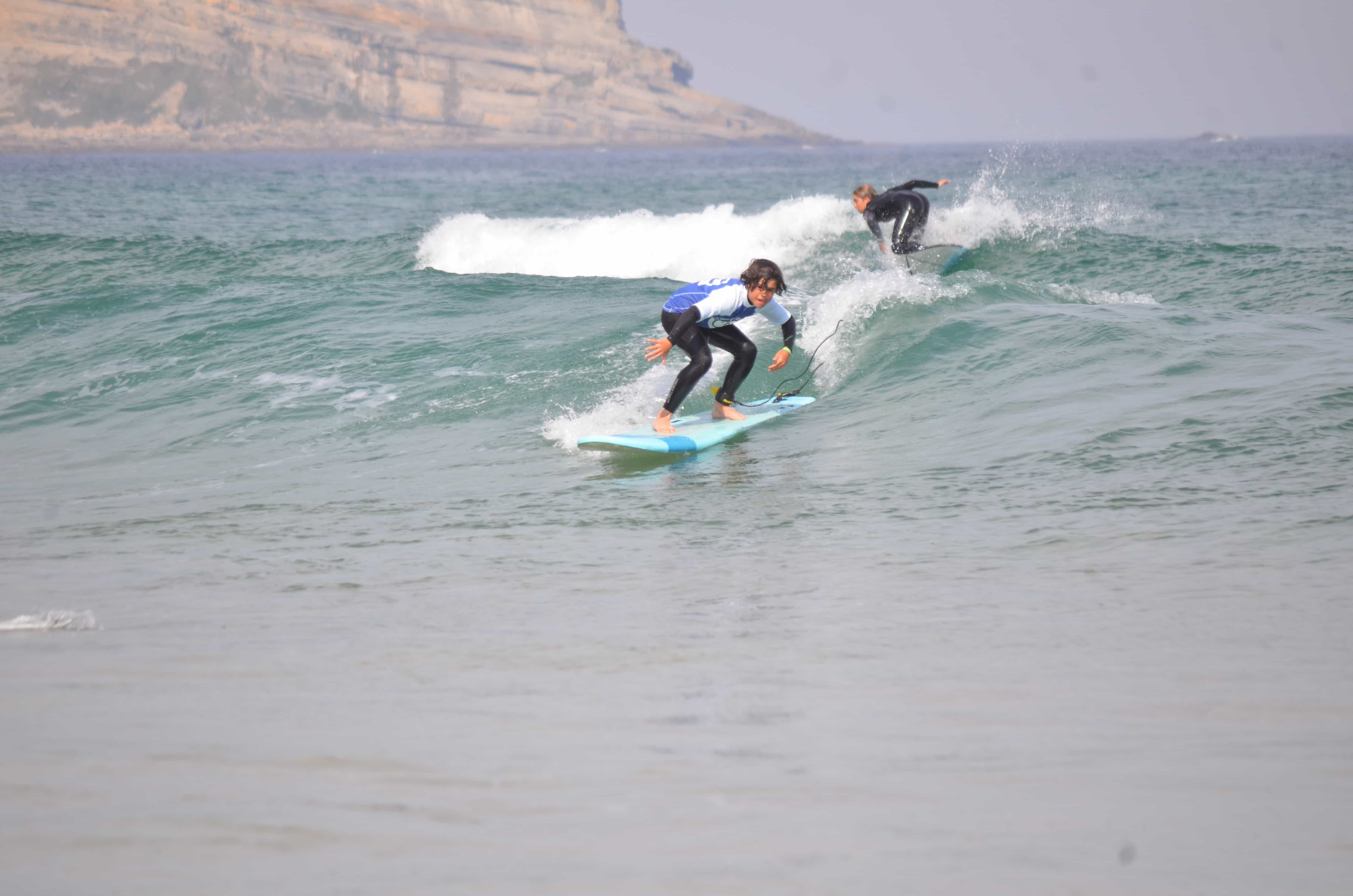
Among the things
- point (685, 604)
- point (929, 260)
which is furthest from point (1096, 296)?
point (685, 604)

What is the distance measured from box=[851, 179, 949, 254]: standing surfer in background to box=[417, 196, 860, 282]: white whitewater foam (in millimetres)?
3270

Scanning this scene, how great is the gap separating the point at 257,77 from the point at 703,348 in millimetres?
173159

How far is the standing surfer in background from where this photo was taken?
14586 millimetres

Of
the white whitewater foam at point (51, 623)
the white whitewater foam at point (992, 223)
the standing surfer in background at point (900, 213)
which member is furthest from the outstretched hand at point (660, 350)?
the white whitewater foam at point (992, 223)

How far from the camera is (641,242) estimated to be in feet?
67.2

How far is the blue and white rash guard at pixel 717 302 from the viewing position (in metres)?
8.16

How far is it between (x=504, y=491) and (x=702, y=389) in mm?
3202

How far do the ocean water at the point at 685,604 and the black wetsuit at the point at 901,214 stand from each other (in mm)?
1791

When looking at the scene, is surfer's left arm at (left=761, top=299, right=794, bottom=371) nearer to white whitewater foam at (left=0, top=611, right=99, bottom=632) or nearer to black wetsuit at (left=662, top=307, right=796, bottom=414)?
black wetsuit at (left=662, top=307, right=796, bottom=414)

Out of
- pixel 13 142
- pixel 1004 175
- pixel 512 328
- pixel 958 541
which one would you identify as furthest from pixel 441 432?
pixel 13 142

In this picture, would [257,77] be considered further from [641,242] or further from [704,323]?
[704,323]

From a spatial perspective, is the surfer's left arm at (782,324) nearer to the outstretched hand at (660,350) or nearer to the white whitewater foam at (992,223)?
the outstretched hand at (660,350)

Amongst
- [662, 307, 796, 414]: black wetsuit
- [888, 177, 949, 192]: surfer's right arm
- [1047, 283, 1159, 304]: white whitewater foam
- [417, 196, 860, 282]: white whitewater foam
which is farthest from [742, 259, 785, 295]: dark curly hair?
[417, 196, 860, 282]: white whitewater foam

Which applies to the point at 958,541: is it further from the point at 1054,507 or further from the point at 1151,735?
the point at 1151,735
